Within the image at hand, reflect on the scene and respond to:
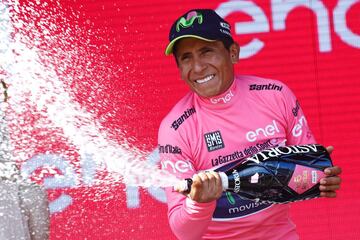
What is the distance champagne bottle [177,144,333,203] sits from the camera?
283 centimetres

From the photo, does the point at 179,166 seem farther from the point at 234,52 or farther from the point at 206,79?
the point at 234,52

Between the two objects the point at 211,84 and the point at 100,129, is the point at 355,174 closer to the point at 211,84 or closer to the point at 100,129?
the point at 100,129

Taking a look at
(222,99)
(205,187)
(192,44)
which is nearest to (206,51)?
(192,44)

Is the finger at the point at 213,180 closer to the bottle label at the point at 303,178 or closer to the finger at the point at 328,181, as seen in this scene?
the bottle label at the point at 303,178

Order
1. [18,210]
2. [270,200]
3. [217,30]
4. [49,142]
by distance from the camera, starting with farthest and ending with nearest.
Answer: [49,142] → [18,210] → [217,30] → [270,200]

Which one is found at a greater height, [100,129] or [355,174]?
[100,129]

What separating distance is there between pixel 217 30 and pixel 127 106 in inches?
63.5

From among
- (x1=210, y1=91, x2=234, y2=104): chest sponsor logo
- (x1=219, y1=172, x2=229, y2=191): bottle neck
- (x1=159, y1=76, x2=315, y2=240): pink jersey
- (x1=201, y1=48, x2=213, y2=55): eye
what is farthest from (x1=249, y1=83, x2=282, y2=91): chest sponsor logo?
(x1=219, y1=172, x2=229, y2=191): bottle neck

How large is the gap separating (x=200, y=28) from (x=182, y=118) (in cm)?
33

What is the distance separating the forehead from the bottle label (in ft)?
1.89

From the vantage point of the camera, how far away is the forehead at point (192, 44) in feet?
10.3

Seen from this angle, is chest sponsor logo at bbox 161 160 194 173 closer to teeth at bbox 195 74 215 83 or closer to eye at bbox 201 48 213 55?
teeth at bbox 195 74 215 83

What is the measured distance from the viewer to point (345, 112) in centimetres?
475

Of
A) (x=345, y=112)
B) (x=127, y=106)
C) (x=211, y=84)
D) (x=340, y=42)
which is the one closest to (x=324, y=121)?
(x=345, y=112)
